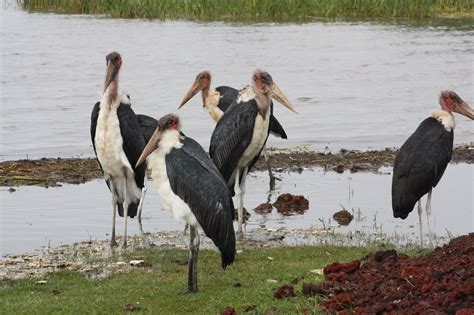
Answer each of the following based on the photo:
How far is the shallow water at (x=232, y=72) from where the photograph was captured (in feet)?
61.1

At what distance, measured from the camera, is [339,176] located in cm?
1402

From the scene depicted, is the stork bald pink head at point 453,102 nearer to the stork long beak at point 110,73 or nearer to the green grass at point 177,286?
the green grass at point 177,286

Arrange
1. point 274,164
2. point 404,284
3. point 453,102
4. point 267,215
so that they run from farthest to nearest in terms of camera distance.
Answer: point 274,164 < point 267,215 < point 453,102 < point 404,284

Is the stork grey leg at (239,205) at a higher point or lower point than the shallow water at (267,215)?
higher

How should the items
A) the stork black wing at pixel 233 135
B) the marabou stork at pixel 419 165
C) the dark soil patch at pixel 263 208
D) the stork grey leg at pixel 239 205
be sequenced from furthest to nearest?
the dark soil patch at pixel 263 208 → the stork grey leg at pixel 239 205 → the stork black wing at pixel 233 135 → the marabou stork at pixel 419 165

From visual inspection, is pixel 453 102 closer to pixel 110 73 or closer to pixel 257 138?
pixel 257 138

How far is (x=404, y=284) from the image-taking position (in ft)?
24.0

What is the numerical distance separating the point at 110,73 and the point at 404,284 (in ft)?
14.4

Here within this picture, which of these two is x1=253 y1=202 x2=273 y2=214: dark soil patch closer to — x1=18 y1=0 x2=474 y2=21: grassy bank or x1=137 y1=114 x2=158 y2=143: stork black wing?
x1=137 y1=114 x2=158 y2=143: stork black wing

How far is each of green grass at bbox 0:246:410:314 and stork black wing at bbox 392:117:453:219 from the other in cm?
64

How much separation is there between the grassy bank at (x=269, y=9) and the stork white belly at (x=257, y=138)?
2347 centimetres

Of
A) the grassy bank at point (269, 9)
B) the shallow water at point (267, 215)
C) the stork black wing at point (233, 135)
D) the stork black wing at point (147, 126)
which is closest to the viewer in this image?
the stork black wing at point (147, 126)

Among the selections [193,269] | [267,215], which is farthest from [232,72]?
[193,269]

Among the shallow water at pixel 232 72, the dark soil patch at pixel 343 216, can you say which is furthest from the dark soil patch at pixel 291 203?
the shallow water at pixel 232 72
